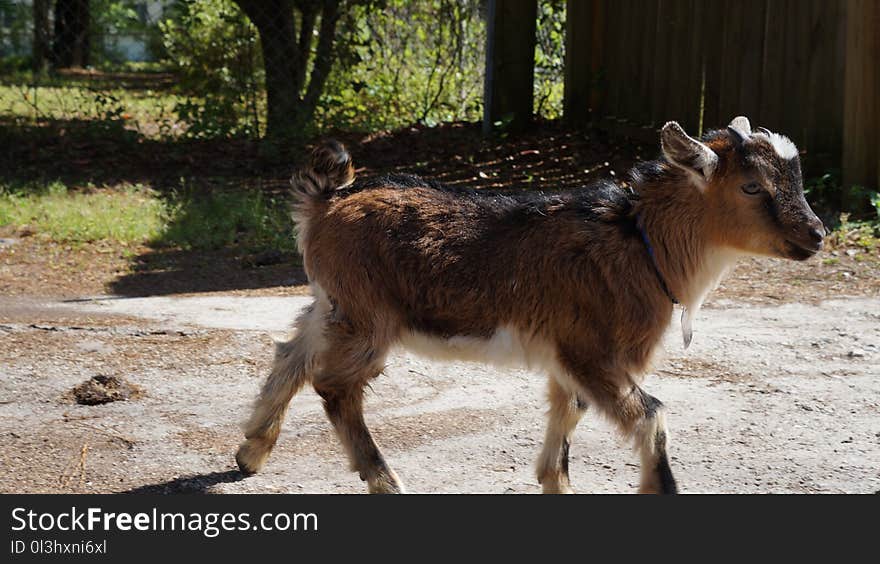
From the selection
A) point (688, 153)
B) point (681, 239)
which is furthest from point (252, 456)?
point (688, 153)

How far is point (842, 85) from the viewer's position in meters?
9.26

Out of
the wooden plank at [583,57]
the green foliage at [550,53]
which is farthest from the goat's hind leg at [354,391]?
the green foliage at [550,53]

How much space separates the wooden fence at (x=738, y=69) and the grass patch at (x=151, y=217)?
13.2ft

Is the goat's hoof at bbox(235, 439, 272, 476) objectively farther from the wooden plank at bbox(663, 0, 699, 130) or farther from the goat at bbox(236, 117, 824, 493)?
the wooden plank at bbox(663, 0, 699, 130)

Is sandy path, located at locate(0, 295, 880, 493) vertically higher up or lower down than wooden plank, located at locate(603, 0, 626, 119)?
lower down

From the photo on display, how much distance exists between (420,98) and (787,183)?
30.6ft

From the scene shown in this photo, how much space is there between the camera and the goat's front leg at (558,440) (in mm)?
4598

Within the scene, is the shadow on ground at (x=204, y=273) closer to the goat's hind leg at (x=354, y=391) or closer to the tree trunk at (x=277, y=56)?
the goat's hind leg at (x=354, y=391)

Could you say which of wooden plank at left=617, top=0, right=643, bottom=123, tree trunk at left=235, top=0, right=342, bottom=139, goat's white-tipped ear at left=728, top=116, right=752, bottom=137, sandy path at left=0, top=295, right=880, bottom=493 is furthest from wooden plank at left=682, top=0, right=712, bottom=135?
A: goat's white-tipped ear at left=728, top=116, right=752, bottom=137

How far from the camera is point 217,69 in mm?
14305

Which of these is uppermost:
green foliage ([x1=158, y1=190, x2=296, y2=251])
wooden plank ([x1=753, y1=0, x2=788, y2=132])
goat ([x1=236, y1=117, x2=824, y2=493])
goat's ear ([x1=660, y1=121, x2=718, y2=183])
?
wooden plank ([x1=753, y1=0, x2=788, y2=132])

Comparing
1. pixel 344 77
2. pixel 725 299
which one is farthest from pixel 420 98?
pixel 725 299

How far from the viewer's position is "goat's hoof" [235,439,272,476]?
4754 millimetres

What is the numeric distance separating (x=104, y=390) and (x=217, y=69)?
943 cm
